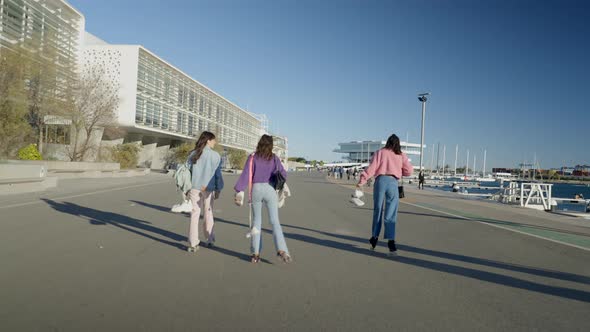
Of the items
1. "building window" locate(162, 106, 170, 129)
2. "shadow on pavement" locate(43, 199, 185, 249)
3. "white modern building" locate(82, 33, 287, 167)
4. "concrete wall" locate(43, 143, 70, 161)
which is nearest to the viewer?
"shadow on pavement" locate(43, 199, 185, 249)

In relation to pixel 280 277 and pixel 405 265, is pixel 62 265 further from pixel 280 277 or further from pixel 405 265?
pixel 405 265

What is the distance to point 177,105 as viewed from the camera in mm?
55625

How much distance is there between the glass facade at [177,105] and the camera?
46188 millimetres

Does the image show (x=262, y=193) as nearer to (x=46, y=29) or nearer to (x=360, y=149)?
(x=46, y=29)

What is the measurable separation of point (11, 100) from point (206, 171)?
66.8 feet

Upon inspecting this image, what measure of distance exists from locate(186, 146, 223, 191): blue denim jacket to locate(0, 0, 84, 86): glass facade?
24268 mm

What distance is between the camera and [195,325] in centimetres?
339

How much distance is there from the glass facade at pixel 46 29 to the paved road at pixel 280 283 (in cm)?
2417

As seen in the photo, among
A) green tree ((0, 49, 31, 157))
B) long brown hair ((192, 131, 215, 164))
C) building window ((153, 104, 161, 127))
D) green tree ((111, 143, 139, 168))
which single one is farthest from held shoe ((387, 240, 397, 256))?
building window ((153, 104, 161, 127))

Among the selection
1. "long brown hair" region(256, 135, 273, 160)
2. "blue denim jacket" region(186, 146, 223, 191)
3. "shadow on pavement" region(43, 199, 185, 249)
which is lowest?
"shadow on pavement" region(43, 199, 185, 249)

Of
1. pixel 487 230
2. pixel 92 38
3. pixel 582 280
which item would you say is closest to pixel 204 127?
pixel 92 38

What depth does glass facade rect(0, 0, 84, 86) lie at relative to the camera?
27578 millimetres

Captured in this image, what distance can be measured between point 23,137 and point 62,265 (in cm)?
2276

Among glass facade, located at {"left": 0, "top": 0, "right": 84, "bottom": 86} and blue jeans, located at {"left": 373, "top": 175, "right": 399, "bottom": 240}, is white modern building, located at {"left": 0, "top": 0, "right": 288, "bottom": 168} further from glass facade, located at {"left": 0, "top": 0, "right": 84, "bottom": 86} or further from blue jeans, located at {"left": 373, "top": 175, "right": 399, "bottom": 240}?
blue jeans, located at {"left": 373, "top": 175, "right": 399, "bottom": 240}
